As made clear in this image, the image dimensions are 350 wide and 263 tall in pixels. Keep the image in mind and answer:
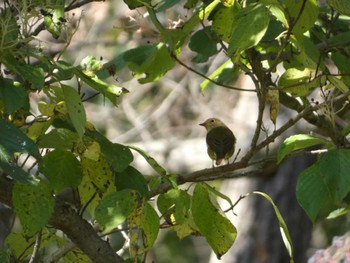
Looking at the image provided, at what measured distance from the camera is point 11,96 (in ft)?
4.79

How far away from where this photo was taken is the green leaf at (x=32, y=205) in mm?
1507

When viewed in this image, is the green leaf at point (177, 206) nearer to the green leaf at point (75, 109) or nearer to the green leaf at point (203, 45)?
the green leaf at point (75, 109)

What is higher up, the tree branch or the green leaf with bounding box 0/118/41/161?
the green leaf with bounding box 0/118/41/161

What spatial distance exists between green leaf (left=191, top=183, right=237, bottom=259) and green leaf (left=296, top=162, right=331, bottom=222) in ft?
0.46

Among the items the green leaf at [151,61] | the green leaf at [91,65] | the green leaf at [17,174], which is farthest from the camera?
the green leaf at [151,61]

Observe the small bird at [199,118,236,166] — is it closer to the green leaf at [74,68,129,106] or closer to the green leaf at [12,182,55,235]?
the green leaf at [74,68,129,106]

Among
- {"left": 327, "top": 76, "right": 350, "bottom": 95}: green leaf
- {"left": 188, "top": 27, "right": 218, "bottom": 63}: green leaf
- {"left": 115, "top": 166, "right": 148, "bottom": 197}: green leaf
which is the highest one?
{"left": 188, "top": 27, "right": 218, "bottom": 63}: green leaf

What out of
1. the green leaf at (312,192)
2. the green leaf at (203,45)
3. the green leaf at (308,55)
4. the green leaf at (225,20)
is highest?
the green leaf at (203,45)

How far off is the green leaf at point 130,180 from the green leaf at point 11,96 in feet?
0.96

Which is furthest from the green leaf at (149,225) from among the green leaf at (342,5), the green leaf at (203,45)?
the green leaf at (203,45)

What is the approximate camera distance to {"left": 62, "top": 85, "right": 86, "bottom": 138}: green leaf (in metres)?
1.46

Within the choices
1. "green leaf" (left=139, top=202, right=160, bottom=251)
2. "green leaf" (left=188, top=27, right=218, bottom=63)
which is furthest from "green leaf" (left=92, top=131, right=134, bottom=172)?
"green leaf" (left=188, top=27, right=218, bottom=63)

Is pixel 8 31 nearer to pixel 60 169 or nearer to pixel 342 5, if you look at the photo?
pixel 60 169

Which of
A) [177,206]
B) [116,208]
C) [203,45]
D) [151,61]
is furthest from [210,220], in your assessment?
[203,45]
